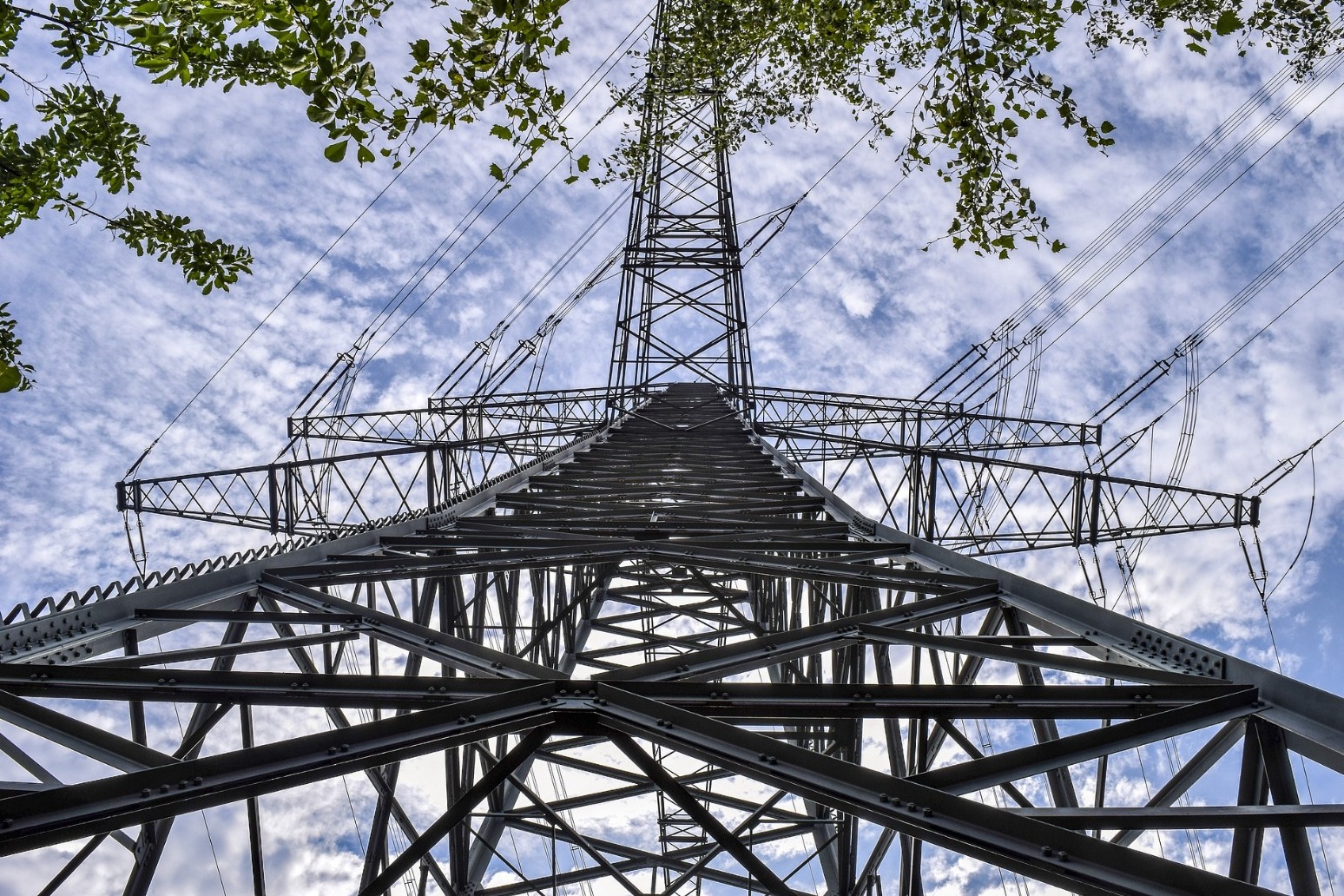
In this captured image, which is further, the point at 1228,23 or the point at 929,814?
the point at 1228,23

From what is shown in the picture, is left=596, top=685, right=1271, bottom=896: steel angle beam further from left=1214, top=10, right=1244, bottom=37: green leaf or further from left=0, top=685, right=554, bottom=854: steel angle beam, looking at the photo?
left=1214, top=10, right=1244, bottom=37: green leaf

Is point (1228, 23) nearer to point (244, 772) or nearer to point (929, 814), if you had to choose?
point (929, 814)

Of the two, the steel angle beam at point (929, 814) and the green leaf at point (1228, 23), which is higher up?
the green leaf at point (1228, 23)

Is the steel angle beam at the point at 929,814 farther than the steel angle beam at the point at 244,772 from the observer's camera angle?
No

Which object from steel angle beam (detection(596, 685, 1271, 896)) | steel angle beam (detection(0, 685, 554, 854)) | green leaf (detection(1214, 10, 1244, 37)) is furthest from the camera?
green leaf (detection(1214, 10, 1244, 37))

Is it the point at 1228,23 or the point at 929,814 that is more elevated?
the point at 1228,23

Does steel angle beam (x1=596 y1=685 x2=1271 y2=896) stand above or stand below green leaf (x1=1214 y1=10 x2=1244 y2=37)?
below

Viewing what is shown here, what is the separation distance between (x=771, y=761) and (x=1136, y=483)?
10.9m

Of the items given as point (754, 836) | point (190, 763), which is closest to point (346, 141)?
point (190, 763)

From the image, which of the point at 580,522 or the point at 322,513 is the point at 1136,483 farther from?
the point at 322,513

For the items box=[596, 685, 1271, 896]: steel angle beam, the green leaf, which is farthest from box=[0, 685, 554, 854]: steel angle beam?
the green leaf

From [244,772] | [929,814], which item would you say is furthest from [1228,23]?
[244,772]

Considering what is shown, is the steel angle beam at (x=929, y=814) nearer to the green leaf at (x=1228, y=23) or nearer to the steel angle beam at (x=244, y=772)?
the steel angle beam at (x=244, y=772)

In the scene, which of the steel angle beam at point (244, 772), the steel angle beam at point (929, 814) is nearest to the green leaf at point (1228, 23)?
the steel angle beam at point (929, 814)
